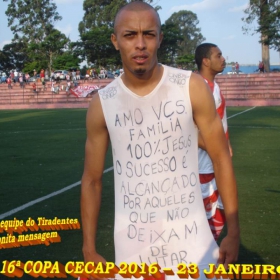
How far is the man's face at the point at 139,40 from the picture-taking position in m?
2.88

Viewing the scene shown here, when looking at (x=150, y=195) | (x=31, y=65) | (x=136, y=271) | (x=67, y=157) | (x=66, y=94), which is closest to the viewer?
(x=136, y=271)

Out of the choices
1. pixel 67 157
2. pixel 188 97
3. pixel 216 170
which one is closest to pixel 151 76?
pixel 188 97

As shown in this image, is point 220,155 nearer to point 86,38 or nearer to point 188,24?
point 86,38

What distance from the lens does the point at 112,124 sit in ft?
9.80

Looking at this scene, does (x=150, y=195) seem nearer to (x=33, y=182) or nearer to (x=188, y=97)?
(x=188, y=97)

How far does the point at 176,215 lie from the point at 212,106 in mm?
531

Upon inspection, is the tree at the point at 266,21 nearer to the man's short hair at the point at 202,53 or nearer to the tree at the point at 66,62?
the tree at the point at 66,62

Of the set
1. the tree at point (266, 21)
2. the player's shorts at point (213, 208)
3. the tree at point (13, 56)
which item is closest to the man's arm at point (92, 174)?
the player's shorts at point (213, 208)

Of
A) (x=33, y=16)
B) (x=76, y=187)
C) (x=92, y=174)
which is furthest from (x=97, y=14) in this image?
(x=92, y=174)

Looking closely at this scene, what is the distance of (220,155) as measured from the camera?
118 inches

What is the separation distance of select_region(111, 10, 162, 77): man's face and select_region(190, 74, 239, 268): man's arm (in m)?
0.23

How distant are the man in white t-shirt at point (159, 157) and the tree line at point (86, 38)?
5640 cm

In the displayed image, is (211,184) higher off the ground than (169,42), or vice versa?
(169,42)

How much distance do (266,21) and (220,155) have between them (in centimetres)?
5765
